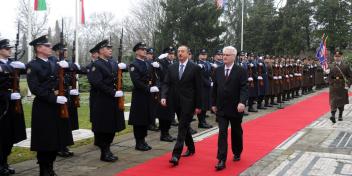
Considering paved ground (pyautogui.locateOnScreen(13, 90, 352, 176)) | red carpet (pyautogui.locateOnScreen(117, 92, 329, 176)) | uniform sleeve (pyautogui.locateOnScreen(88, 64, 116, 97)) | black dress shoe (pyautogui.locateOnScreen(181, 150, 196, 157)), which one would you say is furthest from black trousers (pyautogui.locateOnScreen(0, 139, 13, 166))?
black dress shoe (pyautogui.locateOnScreen(181, 150, 196, 157))

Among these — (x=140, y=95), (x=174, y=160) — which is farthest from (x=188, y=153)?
(x=140, y=95)

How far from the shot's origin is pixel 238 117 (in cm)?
703

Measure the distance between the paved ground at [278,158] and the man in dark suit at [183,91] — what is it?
972mm

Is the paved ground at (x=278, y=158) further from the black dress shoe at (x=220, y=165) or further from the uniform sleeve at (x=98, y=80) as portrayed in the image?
the uniform sleeve at (x=98, y=80)

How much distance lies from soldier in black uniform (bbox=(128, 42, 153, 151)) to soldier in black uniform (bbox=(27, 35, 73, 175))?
214 centimetres

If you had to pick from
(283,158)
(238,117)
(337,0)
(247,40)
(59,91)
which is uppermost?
(337,0)

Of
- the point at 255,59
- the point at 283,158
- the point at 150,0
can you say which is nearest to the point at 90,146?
the point at 283,158

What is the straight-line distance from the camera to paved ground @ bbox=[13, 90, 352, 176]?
261 inches

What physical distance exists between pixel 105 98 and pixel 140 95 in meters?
1.12

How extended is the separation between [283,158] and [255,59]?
8935 millimetres

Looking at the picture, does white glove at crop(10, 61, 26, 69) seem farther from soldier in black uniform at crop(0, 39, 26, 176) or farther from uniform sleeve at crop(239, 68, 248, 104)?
uniform sleeve at crop(239, 68, 248, 104)

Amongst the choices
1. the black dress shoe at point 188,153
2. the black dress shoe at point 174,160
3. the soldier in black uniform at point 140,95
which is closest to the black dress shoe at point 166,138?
A: the soldier in black uniform at point 140,95

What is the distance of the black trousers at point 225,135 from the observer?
6738 mm

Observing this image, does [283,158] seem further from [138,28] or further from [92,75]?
[138,28]
